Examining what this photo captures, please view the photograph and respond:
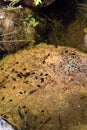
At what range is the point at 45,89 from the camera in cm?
503

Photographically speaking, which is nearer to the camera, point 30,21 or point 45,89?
point 45,89

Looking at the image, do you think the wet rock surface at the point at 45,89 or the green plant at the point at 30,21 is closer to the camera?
the wet rock surface at the point at 45,89

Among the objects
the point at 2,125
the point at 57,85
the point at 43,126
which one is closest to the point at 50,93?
the point at 57,85

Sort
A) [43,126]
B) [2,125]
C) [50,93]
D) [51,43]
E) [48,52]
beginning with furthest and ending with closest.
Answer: [51,43]
[48,52]
[50,93]
[43,126]
[2,125]

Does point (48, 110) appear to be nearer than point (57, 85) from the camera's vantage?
Yes

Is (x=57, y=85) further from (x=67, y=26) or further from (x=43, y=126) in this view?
(x=67, y=26)

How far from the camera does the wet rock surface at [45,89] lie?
451cm

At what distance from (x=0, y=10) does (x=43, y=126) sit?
254 cm

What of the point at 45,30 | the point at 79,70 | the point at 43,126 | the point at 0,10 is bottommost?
the point at 43,126

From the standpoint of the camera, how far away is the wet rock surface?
14.8 ft

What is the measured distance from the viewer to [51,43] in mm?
6422

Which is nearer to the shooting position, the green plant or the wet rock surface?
the wet rock surface

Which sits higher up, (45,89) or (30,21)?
(30,21)

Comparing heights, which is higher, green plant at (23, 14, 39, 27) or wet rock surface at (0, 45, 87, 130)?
green plant at (23, 14, 39, 27)
